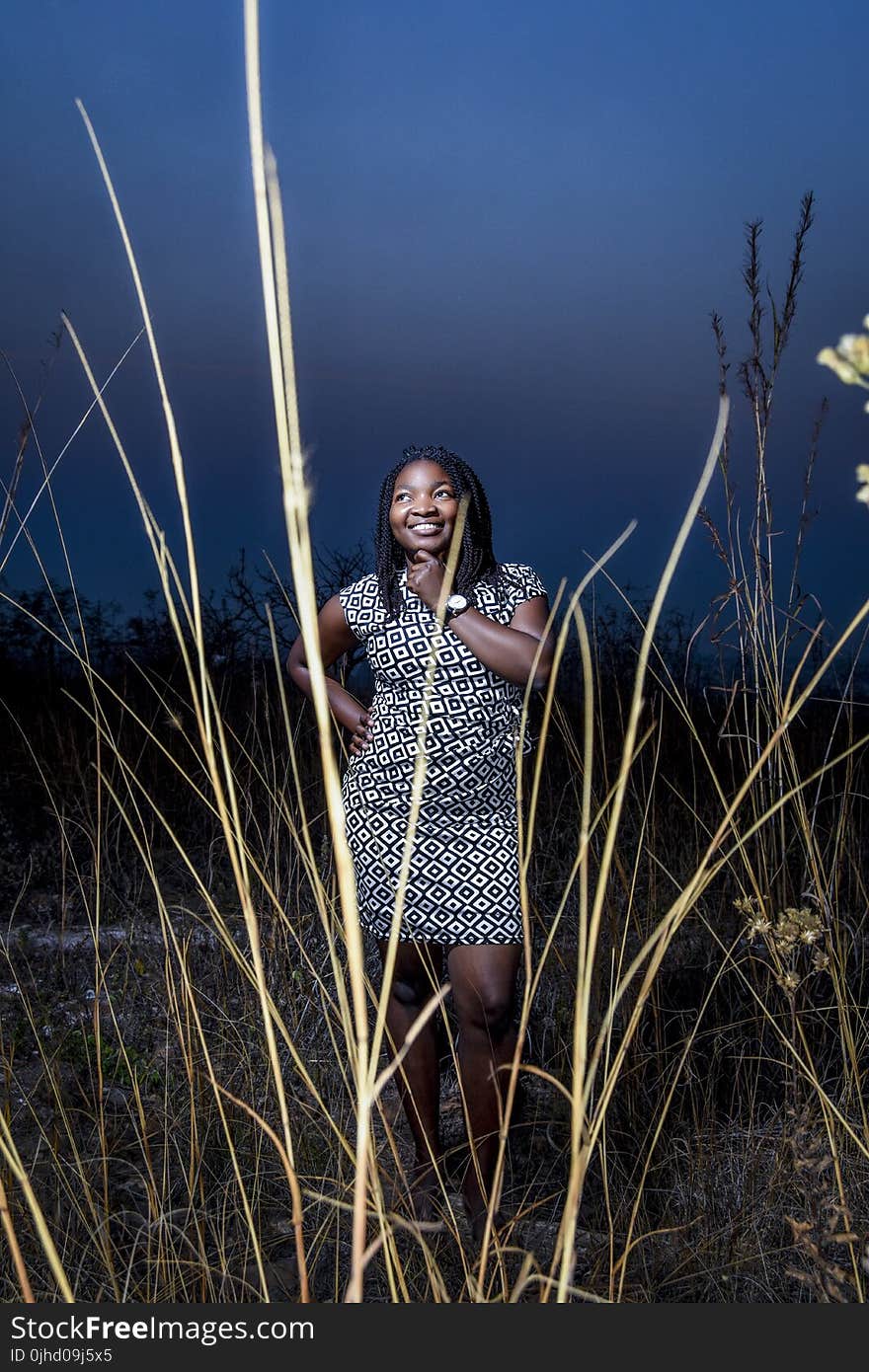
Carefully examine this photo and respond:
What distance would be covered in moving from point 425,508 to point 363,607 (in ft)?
0.83

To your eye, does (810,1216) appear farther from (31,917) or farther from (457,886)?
(31,917)

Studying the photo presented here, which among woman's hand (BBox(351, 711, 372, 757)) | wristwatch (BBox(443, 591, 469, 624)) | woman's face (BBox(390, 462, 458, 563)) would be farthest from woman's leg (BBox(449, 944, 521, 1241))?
woman's face (BBox(390, 462, 458, 563))

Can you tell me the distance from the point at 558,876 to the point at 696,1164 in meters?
1.59

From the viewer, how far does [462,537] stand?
6.88 feet

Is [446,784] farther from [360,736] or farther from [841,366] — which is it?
[841,366]

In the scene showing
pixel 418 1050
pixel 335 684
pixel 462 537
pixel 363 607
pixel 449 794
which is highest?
pixel 462 537

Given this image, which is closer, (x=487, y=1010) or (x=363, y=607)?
(x=487, y=1010)

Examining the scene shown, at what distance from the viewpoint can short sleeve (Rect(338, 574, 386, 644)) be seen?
211cm

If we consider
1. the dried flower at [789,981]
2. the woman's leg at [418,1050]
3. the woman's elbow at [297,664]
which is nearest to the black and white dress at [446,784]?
the woman's leg at [418,1050]

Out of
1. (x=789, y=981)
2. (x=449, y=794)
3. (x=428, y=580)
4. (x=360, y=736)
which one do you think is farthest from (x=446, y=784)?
(x=789, y=981)

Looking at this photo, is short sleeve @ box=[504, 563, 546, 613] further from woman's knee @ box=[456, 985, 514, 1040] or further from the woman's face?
woman's knee @ box=[456, 985, 514, 1040]

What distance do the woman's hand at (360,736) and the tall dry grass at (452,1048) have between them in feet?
0.45

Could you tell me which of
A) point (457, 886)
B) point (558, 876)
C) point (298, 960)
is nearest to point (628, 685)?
point (558, 876)

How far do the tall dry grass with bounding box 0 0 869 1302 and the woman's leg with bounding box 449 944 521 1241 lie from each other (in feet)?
0.23
